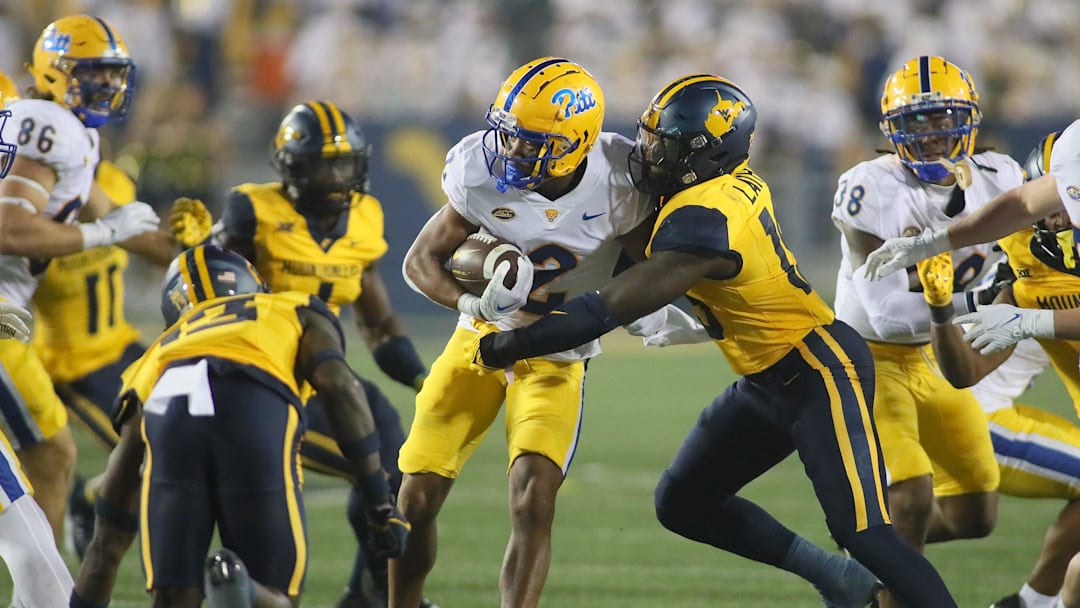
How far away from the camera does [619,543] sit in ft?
20.4

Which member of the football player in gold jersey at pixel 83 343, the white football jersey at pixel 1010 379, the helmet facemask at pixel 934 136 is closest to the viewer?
the helmet facemask at pixel 934 136

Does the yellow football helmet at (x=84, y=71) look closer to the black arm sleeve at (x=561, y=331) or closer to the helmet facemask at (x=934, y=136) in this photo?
the black arm sleeve at (x=561, y=331)

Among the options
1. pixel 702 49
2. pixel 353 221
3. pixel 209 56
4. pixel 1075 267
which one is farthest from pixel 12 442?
pixel 702 49

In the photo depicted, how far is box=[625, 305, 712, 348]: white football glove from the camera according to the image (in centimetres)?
442

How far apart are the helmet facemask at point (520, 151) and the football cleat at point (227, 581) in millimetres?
1396

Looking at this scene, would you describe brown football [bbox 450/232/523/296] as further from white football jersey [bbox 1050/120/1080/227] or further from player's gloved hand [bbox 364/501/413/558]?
white football jersey [bbox 1050/120/1080/227]

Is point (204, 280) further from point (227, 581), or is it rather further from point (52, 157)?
point (52, 157)

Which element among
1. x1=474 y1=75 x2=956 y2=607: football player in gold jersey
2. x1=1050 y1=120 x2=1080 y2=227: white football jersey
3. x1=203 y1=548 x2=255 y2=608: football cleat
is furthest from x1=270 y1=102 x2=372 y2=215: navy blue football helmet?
x1=1050 y1=120 x2=1080 y2=227: white football jersey

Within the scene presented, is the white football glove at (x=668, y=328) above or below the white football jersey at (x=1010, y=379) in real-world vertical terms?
above

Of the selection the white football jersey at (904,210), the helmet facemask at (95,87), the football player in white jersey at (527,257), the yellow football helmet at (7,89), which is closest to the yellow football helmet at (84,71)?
the helmet facemask at (95,87)

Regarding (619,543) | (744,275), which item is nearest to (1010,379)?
(744,275)

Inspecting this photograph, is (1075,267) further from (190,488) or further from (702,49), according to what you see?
(702,49)

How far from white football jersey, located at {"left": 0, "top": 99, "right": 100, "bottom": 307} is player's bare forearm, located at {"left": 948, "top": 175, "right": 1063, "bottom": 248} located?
120 inches

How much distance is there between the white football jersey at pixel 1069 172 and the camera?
3.85m
